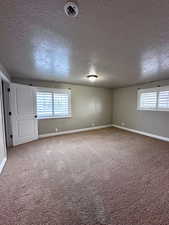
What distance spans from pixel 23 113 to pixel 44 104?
919mm

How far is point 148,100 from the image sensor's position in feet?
15.1

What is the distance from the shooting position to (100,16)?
3.72ft

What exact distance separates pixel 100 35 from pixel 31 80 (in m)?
3.54

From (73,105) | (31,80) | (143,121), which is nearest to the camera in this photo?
(31,80)

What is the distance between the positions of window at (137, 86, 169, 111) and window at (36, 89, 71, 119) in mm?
3282

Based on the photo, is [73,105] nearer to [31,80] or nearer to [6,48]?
[31,80]

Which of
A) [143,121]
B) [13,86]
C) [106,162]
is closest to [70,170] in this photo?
[106,162]

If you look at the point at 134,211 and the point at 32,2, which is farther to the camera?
the point at 134,211

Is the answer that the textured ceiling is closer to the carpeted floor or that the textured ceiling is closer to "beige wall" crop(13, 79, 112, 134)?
the carpeted floor

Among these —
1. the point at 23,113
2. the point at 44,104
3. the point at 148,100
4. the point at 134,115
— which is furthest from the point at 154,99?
the point at 23,113

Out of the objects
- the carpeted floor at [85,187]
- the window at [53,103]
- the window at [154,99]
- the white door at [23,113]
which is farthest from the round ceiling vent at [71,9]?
the window at [154,99]

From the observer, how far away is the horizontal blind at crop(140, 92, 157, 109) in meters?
4.41

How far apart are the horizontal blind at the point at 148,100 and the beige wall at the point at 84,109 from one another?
1927 millimetres

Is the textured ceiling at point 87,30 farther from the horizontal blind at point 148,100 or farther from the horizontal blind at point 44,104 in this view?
the horizontal blind at point 148,100
